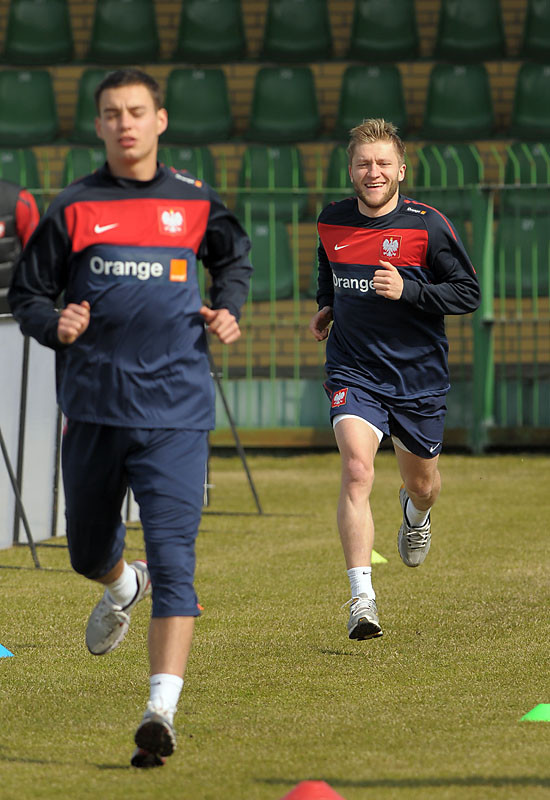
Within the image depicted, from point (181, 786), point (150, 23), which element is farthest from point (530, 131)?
point (181, 786)

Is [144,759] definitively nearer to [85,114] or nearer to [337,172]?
[337,172]

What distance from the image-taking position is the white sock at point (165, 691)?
3.63 metres

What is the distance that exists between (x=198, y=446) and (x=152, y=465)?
0.52 ft

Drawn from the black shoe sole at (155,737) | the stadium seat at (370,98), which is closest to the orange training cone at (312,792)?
the black shoe sole at (155,737)

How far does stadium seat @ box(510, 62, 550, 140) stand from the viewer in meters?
14.6

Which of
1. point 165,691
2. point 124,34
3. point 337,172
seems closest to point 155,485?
point 165,691

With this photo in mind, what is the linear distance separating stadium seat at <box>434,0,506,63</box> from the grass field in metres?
8.33

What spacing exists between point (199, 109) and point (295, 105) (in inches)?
42.8

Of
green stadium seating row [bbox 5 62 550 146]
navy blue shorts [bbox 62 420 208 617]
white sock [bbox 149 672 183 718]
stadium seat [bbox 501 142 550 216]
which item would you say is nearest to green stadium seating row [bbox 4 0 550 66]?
green stadium seating row [bbox 5 62 550 146]

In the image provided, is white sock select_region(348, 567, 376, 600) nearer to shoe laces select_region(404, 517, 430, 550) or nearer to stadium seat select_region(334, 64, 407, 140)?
shoe laces select_region(404, 517, 430, 550)

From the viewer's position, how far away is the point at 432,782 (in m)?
3.42

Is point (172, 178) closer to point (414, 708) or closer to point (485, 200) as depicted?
point (414, 708)

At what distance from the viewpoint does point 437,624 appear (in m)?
5.77

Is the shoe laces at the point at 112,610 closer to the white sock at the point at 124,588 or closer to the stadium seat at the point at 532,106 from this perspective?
the white sock at the point at 124,588
